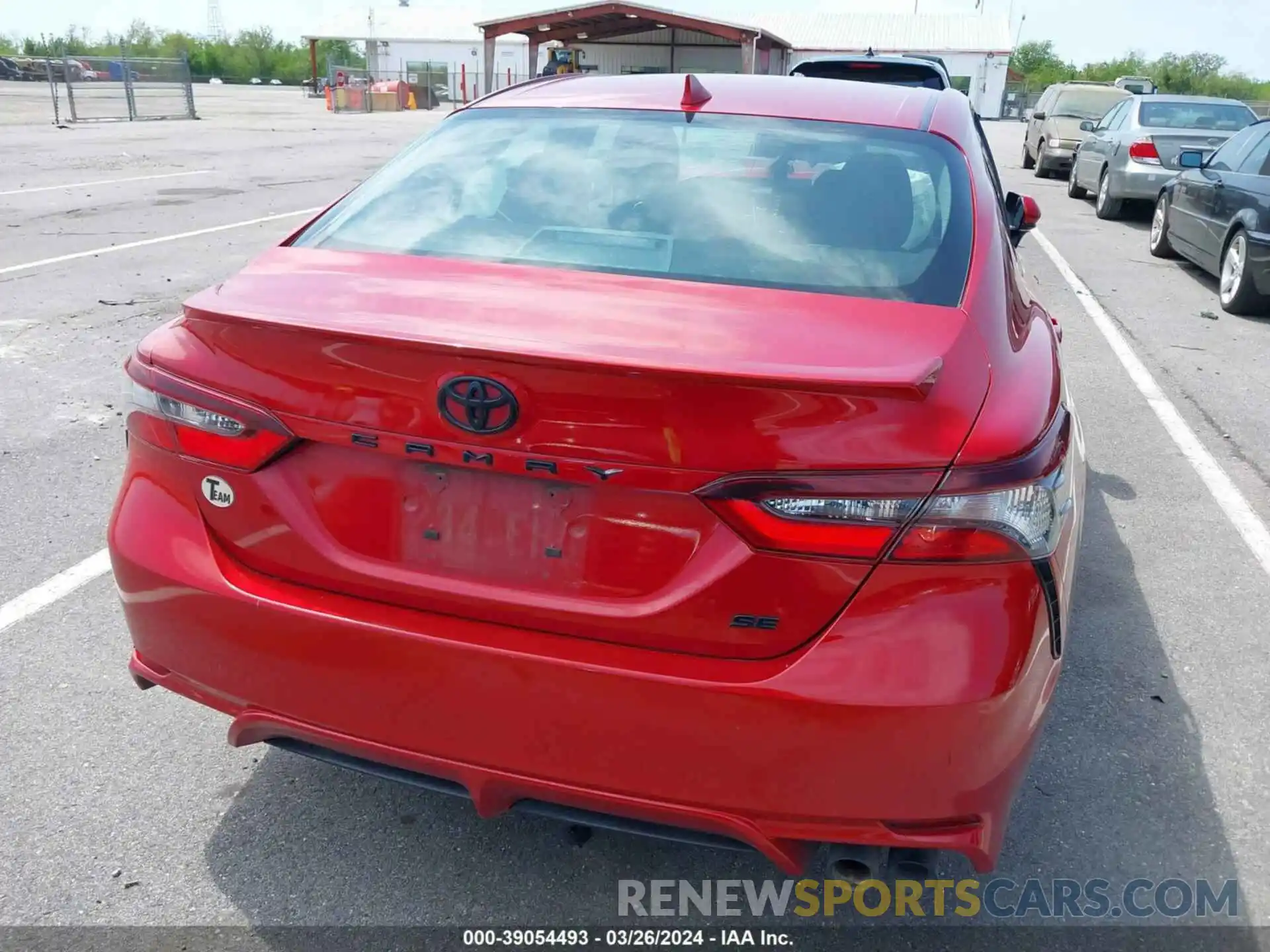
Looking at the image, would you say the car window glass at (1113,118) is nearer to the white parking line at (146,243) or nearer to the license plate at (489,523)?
the white parking line at (146,243)

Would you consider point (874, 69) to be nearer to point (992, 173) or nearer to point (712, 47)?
point (992, 173)

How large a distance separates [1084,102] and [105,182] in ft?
56.1

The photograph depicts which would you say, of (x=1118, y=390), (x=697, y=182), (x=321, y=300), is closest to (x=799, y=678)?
(x=321, y=300)

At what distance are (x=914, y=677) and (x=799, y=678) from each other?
199 mm

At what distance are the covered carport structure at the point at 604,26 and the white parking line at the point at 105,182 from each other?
13528 millimetres

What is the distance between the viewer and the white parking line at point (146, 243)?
8797 mm

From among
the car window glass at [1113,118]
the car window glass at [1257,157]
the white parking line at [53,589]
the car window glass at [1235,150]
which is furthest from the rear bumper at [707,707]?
the car window glass at [1113,118]

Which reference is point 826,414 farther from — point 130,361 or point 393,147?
point 393,147

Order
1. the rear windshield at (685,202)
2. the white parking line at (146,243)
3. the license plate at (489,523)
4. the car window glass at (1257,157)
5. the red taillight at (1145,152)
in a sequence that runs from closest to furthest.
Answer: the license plate at (489,523), the rear windshield at (685,202), the white parking line at (146,243), the car window glass at (1257,157), the red taillight at (1145,152)

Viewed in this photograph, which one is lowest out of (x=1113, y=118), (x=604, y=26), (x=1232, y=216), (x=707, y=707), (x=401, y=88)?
(x=401, y=88)

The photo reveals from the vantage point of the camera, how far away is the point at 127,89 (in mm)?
28234

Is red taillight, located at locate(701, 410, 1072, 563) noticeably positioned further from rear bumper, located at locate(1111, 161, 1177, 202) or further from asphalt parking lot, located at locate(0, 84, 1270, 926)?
rear bumper, located at locate(1111, 161, 1177, 202)

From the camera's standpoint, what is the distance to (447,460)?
6.44 feet

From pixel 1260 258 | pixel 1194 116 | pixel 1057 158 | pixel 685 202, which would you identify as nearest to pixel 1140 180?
pixel 1194 116
